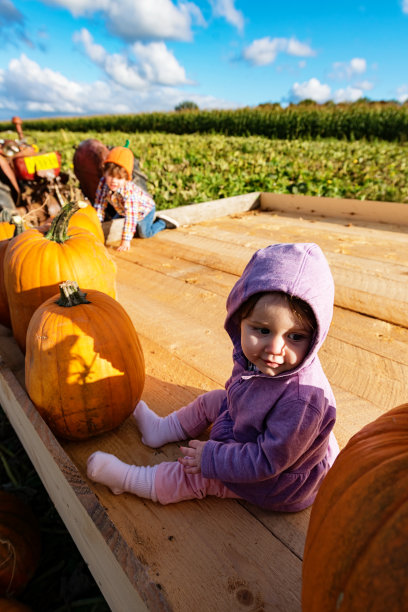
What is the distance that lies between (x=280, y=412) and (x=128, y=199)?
3.37 meters

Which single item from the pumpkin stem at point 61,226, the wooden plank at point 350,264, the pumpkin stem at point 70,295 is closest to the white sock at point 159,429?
the pumpkin stem at point 70,295

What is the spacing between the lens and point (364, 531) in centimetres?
64

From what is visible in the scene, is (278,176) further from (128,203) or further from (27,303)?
(27,303)

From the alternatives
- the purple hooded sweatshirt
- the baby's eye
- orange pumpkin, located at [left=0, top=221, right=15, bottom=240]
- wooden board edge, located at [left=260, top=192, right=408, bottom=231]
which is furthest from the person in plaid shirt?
the baby's eye

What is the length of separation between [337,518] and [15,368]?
1.71 meters

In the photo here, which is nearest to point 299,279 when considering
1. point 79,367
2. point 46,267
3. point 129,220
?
point 79,367

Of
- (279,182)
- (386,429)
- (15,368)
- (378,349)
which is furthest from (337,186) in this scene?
(386,429)

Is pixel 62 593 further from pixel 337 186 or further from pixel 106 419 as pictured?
pixel 337 186

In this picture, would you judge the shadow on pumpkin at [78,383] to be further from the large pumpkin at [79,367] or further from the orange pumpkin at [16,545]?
the orange pumpkin at [16,545]

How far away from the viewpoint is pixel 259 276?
1038 millimetres

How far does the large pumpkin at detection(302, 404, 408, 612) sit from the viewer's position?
0.58 metres

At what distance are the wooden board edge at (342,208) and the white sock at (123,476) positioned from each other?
3382 millimetres

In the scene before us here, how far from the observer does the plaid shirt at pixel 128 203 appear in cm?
381

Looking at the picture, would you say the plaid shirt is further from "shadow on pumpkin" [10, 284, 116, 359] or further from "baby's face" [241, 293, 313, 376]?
"baby's face" [241, 293, 313, 376]
